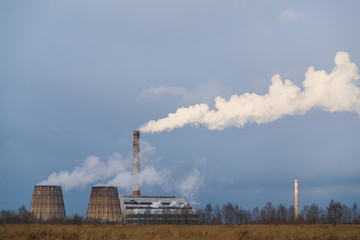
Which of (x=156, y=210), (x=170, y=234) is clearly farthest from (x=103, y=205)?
(x=170, y=234)

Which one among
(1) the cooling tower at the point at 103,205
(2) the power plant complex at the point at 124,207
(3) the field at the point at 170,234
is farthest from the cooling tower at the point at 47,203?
(3) the field at the point at 170,234

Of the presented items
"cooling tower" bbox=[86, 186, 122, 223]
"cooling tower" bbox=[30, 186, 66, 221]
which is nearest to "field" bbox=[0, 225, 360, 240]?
"cooling tower" bbox=[86, 186, 122, 223]

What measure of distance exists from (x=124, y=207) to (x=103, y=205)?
3633 cm

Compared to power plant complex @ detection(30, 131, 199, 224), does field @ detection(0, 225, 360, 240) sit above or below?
below

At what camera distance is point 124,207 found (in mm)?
120188

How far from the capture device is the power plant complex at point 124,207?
278 feet

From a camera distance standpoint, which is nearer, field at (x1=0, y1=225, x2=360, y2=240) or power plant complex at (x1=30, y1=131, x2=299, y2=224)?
field at (x1=0, y1=225, x2=360, y2=240)

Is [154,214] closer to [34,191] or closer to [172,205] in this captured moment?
[172,205]

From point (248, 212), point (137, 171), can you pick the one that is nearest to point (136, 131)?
point (137, 171)

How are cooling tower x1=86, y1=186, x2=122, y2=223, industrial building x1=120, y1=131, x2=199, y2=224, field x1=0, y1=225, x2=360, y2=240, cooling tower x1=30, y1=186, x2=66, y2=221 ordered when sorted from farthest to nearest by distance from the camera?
industrial building x1=120, y1=131, x2=199, y2=224 < cooling tower x1=30, y1=186, x2=66, y2=221 < cooling tower x1=86, y1=186, x2=122, y2=223 < field x1=0, y1=225, x2=360, y2=240

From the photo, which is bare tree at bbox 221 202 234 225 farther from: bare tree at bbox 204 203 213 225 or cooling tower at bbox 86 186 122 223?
cooling tower at bbox 86 186 122 223

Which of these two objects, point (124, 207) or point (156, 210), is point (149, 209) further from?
point (124, 207)

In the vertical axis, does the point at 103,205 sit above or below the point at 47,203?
below

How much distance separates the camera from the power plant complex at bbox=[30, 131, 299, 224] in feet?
278
